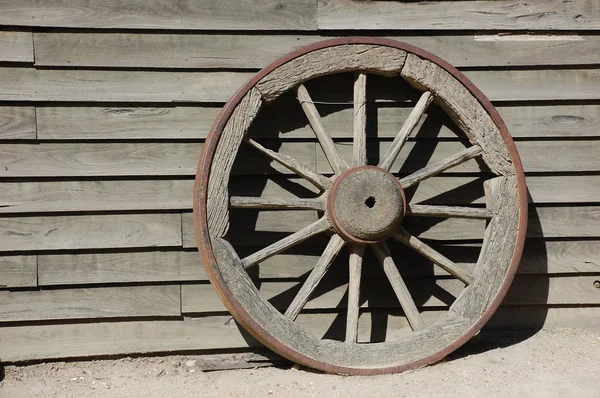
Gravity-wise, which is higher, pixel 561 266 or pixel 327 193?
pixel 327 193

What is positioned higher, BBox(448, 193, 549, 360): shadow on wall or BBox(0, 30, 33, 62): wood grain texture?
BBox(0, 30, 33, 62): wood grain texture

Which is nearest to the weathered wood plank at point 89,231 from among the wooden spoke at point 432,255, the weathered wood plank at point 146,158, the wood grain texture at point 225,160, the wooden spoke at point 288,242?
the weathered wood plank at point 146,158

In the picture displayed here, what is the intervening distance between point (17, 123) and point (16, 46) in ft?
1.21

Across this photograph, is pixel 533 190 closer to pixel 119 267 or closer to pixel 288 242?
pixel 288 242

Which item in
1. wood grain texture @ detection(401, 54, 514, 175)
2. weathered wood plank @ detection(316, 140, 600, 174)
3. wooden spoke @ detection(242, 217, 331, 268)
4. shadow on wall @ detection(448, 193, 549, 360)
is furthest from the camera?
shadow on wall @ detection(448, 193, 549, 360)

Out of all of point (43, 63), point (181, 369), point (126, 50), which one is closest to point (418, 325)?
point (181, 369)

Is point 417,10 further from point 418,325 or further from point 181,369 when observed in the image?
point 181,369

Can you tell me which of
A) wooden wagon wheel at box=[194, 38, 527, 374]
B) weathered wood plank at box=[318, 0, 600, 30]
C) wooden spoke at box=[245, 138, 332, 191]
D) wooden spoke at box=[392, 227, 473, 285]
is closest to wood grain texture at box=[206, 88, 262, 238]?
wooden wagon wheel at box=[194, 38, 527, 374]

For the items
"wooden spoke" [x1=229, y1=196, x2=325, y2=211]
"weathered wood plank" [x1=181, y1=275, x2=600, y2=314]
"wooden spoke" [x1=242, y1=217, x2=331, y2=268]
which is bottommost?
"weathered wood plank" [x1=181, y1=275, x2=600, y2=314]

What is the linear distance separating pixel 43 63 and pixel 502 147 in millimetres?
2314

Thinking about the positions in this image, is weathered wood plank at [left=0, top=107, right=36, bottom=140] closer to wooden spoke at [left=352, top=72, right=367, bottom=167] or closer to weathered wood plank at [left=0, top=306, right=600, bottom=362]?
weathered wood plank at [left=0, top=306, right=600, bottom=362]

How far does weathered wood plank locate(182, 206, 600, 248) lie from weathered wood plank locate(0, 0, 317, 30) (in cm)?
96

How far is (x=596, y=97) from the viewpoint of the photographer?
377 centimetres

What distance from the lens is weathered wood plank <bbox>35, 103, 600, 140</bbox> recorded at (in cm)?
340
